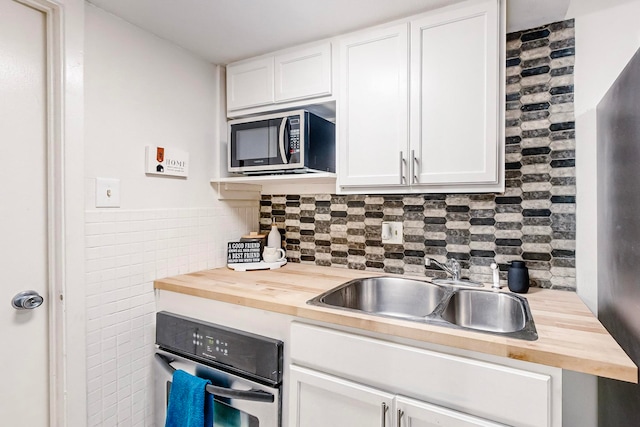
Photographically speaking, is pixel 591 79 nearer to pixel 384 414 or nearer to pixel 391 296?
pixel 391 296

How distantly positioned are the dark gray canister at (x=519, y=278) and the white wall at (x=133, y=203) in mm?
1506

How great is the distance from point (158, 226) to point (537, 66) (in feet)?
6.14

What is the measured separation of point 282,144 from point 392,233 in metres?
0.73

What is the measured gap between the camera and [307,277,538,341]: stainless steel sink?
1.17m

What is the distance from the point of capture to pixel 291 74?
1715 mm

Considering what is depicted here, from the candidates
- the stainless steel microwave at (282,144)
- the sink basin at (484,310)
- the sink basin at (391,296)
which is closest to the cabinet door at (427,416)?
the sink basin at (484,310)

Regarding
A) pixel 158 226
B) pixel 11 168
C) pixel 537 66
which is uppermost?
pixel 537 66

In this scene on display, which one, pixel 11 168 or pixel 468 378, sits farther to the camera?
pixel 11 168

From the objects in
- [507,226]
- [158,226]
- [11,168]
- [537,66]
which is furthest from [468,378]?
[11,168]

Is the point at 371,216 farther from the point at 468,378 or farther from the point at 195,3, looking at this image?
the point at 195,3

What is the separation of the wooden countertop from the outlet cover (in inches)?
8.1

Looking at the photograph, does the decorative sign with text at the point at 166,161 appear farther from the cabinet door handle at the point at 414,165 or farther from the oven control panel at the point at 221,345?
the cabinet door handle at the point at 414,165

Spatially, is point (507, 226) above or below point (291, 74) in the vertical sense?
below

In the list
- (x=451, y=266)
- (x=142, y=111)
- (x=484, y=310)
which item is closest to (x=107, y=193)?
(x=142, y=111)
